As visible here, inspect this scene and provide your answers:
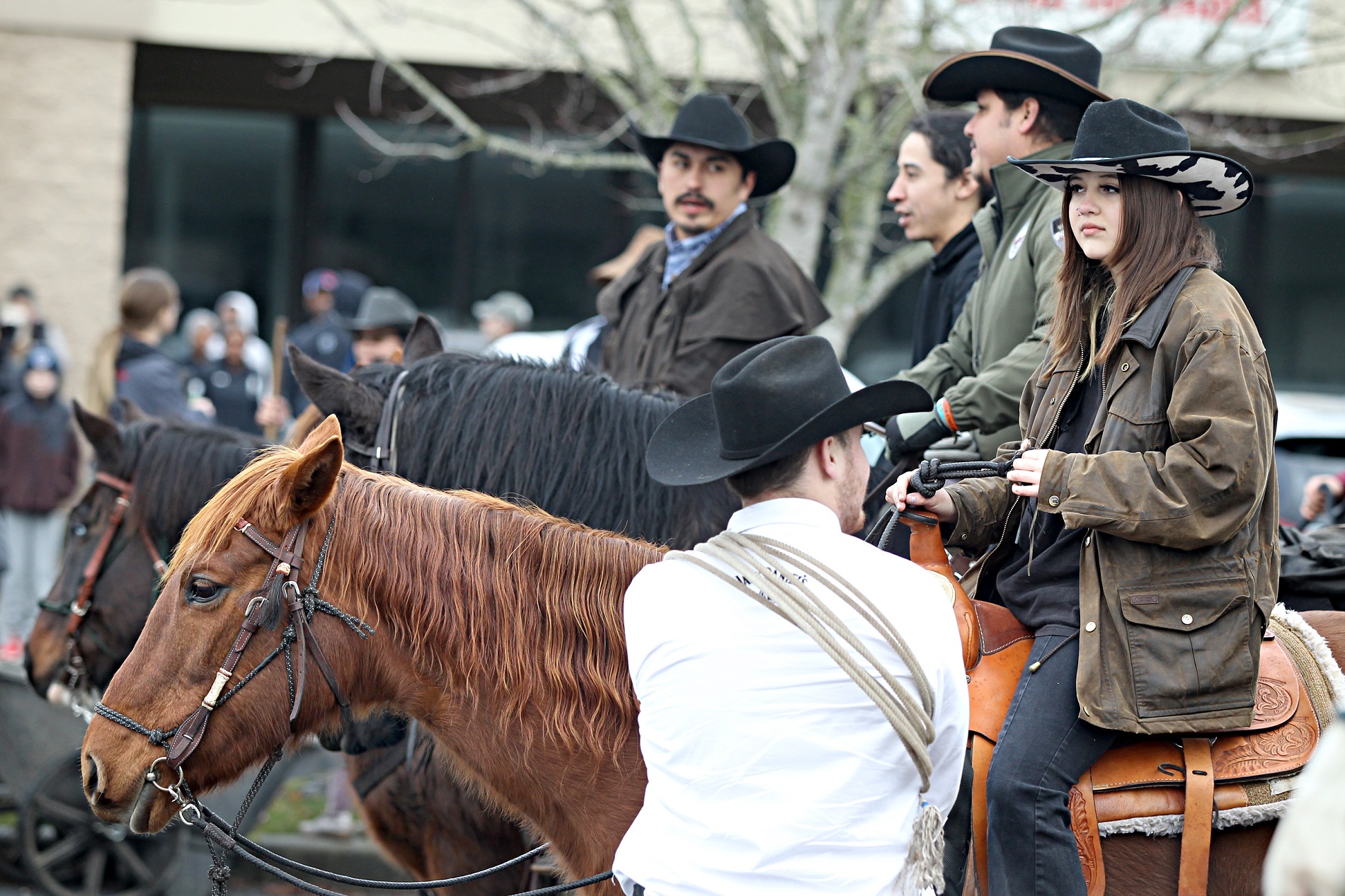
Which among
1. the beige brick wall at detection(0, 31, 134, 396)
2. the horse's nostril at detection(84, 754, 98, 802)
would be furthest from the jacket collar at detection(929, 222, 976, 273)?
the beige brick wall at detection(0, 31, 134, 396)

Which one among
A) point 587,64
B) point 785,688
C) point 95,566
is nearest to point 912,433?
point 785,688

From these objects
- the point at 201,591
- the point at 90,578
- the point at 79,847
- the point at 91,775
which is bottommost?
the point at 79,847

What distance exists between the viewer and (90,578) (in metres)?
4.72

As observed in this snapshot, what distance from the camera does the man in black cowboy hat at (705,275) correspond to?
4648 millimetres

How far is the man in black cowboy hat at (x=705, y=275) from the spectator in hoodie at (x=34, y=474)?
557 centimetres

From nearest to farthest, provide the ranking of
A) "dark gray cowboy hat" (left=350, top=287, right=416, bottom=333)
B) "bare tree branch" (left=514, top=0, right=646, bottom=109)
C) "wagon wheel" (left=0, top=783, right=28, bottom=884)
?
"wagon wheel" (left=0, top=783, right=28, bottom=884)
"dark gray cowboy hat" (left=350, top=287, right=416, bottom=333)
"bare tree branch" (left=514, top=0, right=646, bottom=109)

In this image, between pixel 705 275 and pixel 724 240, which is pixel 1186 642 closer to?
pixel 705 275

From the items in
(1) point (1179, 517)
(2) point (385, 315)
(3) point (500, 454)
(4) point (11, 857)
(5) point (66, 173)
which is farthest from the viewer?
(5) point (66, 173)

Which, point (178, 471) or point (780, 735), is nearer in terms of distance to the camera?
point (780, 735)

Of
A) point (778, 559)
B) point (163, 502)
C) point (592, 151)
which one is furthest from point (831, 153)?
point (778, 559)

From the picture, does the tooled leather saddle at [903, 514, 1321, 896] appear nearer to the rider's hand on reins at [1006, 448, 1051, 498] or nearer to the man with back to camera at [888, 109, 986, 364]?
the rider's hand on reins at [1006, 448, 1051, 498]

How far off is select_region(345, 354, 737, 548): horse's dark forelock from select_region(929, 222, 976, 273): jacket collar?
4.43 ft

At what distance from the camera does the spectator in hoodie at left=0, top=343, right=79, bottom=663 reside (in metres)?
9.00

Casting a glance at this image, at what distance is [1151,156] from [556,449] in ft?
6.00
